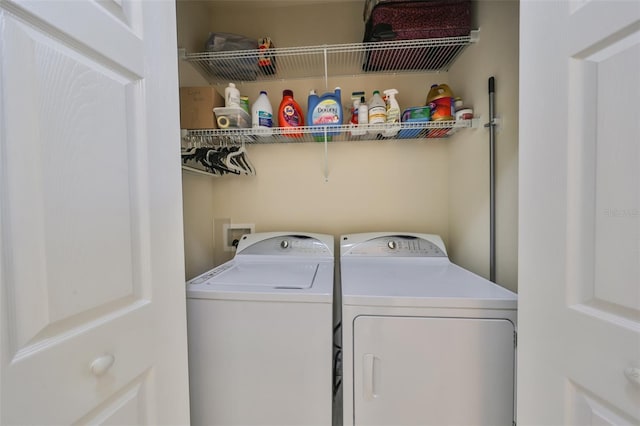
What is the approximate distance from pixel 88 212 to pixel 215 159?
42.9 inches

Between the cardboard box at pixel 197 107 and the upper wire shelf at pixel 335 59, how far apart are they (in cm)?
24

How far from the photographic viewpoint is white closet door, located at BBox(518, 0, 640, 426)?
1.74 feet

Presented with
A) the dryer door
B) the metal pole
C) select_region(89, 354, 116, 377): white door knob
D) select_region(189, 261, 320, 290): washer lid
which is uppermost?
the metal pole

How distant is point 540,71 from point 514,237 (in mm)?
816

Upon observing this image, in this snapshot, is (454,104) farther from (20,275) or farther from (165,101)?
(20,275)

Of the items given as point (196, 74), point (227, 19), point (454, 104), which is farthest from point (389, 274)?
point (227, 19)

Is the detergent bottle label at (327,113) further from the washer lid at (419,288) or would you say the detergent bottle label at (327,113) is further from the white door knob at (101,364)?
the white door knob at (101,364)

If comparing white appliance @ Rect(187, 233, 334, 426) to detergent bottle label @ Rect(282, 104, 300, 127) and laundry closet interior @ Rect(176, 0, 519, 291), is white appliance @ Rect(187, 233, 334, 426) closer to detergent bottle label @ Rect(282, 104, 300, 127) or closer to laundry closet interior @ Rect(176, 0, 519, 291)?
laundry closet interior @ Rect(176, 0, 519, 291)

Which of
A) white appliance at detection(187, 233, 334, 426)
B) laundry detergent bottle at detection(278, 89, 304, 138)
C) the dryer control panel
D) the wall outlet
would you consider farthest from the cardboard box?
the dryer control panel

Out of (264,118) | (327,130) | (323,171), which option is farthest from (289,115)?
(323,171)

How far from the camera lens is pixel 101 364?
2.03ft

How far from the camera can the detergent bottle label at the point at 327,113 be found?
1547 mm

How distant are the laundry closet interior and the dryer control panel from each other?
218mm

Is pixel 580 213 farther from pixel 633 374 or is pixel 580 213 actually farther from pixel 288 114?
pixel 288 114
